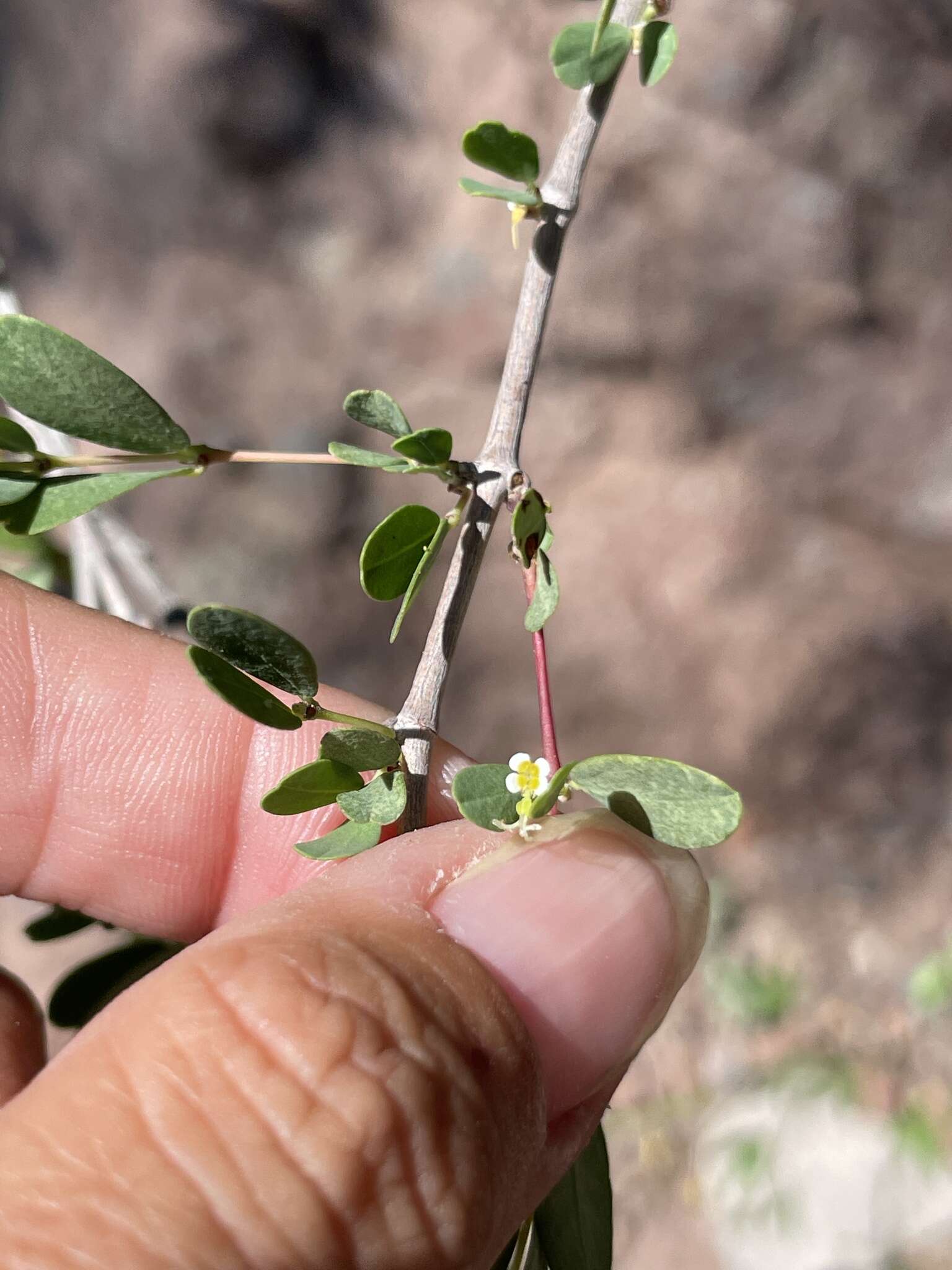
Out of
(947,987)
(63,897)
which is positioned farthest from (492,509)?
(947,987)

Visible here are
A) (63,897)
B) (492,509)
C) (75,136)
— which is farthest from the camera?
(75,136)

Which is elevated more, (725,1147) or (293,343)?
(293,343)

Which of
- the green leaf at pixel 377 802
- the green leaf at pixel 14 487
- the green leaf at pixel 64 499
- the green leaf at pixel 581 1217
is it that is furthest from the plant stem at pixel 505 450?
the green leaf at pixel 581 1217

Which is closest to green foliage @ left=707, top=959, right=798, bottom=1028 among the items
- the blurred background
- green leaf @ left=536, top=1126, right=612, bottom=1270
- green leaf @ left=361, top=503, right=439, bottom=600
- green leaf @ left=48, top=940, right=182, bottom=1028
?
the blurred background

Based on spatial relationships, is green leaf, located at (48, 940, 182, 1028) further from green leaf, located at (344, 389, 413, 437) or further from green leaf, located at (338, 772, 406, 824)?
green leaf, located at (344, 389, 413, 437)

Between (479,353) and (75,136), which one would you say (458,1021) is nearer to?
(479,353)

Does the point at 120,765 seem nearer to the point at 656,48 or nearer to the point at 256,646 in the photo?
the point at 256,646
